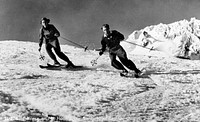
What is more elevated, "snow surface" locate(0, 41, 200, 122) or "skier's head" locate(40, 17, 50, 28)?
"skier's head" locate(40, 17, 50, 28)

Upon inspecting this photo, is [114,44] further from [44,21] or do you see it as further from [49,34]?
[44,21]

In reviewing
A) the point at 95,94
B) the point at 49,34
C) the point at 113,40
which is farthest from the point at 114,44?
the point at 95,94

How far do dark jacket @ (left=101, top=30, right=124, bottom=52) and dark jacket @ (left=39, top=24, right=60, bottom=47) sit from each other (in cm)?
282

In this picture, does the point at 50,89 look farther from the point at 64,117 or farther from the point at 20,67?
the point at 20,67

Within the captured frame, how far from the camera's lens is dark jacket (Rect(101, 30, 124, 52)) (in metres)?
18.7

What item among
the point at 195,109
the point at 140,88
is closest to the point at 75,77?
the point at 140,88

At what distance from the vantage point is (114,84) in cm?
1638

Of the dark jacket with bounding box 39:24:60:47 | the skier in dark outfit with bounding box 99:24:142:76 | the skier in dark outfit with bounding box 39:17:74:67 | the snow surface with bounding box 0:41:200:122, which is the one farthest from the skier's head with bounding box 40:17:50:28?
the skier in dark outfit with bounding box 99:24:142:76

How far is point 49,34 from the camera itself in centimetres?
2006

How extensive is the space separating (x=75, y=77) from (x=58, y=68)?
2.58 meters

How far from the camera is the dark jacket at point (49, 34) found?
19984mm

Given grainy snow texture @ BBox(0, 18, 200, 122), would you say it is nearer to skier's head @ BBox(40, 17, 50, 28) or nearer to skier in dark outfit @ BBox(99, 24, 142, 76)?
skier in dark outfit @ BBox(99, 24, 142, 76)

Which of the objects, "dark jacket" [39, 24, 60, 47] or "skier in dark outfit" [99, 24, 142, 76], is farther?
"dark jacket" [39, 24, 60, 47]

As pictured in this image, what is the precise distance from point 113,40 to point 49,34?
12.2 feet
